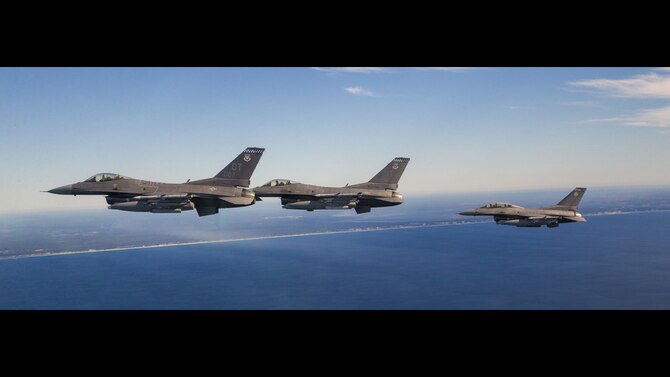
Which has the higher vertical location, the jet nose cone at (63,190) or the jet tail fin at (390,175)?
the jet tail fin at (390,175)

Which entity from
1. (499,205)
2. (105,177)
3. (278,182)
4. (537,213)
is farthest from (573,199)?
(105,177)

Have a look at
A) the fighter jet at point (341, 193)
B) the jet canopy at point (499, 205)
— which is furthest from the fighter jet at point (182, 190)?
the jet canopy at point (499, 205)

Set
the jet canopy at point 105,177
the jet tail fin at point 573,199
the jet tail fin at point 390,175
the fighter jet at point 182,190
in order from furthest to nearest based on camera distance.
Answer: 1. the jet tail fin at point 573,199
2. the jet tail fin at point 390,175
3. the jet canopy at point 105,177
4. the fighter jet at point 182,190

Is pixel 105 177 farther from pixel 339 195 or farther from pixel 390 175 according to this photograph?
pixel 390 175

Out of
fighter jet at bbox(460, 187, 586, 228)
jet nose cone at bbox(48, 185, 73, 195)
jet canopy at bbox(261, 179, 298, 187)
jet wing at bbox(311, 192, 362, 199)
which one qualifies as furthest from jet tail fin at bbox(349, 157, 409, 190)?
jet nose cone at bbox(48, 185, 73, 195)

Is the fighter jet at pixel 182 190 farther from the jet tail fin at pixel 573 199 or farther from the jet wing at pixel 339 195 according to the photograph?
the jet tail fin at pixel 573 199
